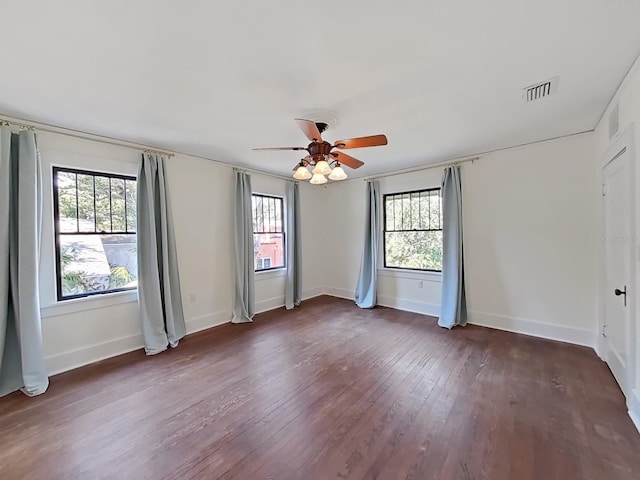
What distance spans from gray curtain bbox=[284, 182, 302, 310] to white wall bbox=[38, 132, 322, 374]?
193 mm

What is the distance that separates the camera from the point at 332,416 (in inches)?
87.4

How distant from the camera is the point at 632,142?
2133 millimetres

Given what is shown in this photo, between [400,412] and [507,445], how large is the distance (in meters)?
0.71

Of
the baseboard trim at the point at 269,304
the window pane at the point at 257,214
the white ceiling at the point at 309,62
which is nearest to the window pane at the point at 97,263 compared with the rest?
the white ceiling at the point at 309,62

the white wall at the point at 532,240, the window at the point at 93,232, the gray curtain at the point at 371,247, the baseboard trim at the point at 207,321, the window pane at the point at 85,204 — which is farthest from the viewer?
the gray curtain at the point at 371,247

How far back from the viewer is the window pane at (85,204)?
10.4ft

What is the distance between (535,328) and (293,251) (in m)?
3.89

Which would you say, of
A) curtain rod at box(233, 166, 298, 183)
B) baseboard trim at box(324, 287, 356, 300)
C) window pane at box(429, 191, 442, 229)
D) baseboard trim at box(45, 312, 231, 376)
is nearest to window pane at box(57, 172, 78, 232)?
baseboard trim at box(45, 312, 231, 376)

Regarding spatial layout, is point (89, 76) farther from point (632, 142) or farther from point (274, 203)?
point (632, 142)

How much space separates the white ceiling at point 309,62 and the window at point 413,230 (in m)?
1.88

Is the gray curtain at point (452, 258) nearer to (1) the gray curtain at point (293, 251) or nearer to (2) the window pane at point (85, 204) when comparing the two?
(1) the gray curtain at point (293, 251)

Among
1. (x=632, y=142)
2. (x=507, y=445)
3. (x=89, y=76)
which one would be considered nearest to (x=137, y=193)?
(x=89, y=76)

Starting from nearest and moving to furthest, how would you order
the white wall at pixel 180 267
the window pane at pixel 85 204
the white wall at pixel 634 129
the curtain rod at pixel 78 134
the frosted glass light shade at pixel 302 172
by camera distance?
the white wall at pixel 634 129 < the curtain rod at pixel 78 134 < the frosted glass light shade at pixel 302 172 < the white wall at pixel 180 267 < the window pane at pixel 85 204

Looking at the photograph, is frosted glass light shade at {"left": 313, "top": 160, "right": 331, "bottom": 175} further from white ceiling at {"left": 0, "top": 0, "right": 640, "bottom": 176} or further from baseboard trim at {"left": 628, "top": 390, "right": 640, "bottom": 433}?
baseboard trim at {"left": 628, "top": 390, "right": 640, "bottom": 433}
